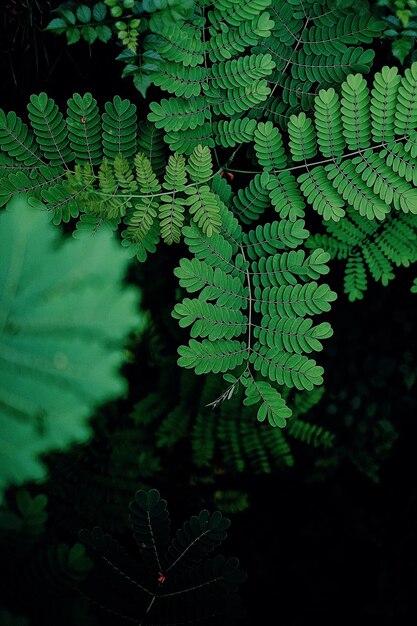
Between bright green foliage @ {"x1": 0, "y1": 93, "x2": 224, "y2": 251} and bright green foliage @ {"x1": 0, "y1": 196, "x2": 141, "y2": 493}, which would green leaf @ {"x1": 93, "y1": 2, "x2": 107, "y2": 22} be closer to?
bright green foliage @ {"x1": 0, "y1": 93, "x2": 224, "y2": 251}

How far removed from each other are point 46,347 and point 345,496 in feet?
7.42

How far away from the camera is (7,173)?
1.52 m

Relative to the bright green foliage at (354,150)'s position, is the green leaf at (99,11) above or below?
below

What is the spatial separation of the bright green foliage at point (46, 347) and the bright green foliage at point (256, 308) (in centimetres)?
56

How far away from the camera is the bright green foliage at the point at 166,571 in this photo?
1.26 m

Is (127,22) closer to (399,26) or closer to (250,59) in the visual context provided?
(250,59)

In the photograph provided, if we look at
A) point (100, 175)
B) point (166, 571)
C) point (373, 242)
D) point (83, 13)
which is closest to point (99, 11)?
point (83, 13)

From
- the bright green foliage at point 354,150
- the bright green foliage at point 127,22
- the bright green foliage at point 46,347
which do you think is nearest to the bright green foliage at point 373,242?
the bright green foliage at point 354,150

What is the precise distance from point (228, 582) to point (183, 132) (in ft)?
4.35

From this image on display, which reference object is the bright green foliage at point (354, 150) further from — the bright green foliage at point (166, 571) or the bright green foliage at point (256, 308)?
the bright green foliage at point (166, 571)

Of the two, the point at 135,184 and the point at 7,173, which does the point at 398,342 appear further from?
the point at 7,173

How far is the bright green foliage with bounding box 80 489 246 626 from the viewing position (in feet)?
4.15

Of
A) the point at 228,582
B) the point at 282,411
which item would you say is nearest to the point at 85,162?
the point at 282,411

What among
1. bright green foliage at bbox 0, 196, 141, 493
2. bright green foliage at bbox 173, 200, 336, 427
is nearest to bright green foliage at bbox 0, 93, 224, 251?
bright green foliage at bbox 173, 200, 336, 427
